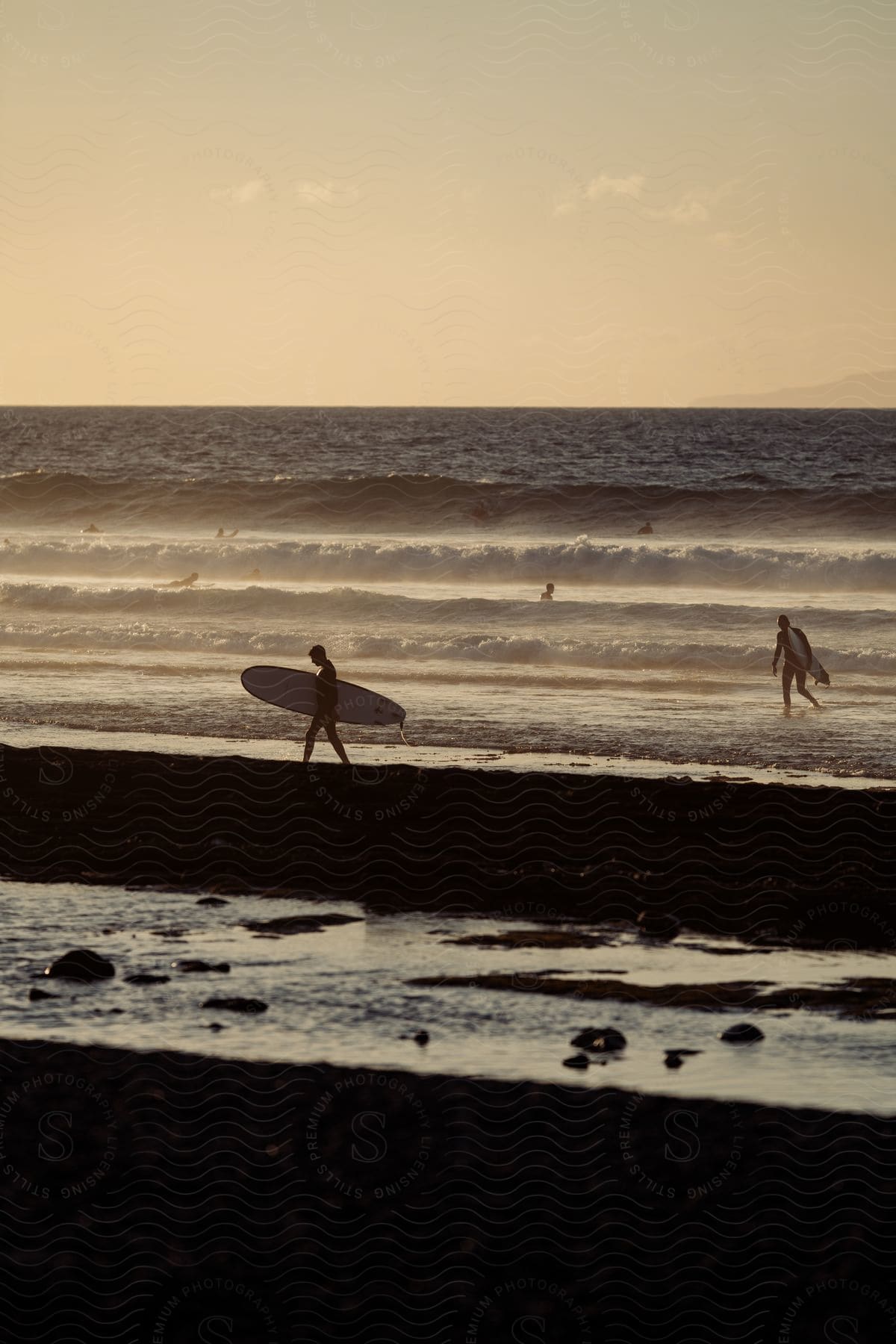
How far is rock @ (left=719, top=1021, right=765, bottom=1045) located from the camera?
925 cm

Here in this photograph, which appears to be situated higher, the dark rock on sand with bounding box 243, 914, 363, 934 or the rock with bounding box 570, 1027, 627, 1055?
the dark rock on sand with bounding box 243, 914, 363, 934

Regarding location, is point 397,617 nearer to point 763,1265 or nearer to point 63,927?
point 63,927

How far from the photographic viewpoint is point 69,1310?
650cm

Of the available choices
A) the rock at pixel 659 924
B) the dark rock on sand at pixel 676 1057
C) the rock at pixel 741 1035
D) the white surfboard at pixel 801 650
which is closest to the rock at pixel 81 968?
the dark rock on sand at pixel 676 1057

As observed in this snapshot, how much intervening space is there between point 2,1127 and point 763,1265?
13.6 feet

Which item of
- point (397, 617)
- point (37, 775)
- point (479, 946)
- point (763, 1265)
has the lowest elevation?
point (763, 1265)

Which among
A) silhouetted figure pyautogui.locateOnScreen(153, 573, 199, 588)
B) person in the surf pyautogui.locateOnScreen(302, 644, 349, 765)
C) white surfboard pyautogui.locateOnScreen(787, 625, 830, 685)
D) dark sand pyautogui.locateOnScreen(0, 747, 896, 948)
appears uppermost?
silhouetted figure pyautogui.locateOnScreen(153, 573, 199, 588)

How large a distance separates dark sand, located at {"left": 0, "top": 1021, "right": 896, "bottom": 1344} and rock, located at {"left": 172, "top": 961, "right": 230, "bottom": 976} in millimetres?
1598

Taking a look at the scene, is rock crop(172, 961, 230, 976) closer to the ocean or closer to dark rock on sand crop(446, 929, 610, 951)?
dark rock on sand crop(446, 929, 610, 951)

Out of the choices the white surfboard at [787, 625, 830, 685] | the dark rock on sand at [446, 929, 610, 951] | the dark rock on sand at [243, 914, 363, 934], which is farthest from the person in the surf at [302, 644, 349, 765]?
the white surfboard at [787, 625, 830, 685]

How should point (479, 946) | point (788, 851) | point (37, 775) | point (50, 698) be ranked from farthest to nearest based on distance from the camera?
point (50, 698) < point (37, 775) < point (788, 851) < point (479, 946)

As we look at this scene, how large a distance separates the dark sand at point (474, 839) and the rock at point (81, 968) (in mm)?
2372

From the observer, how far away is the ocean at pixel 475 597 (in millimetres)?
20297

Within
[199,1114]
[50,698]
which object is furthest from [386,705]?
[199,1114]
